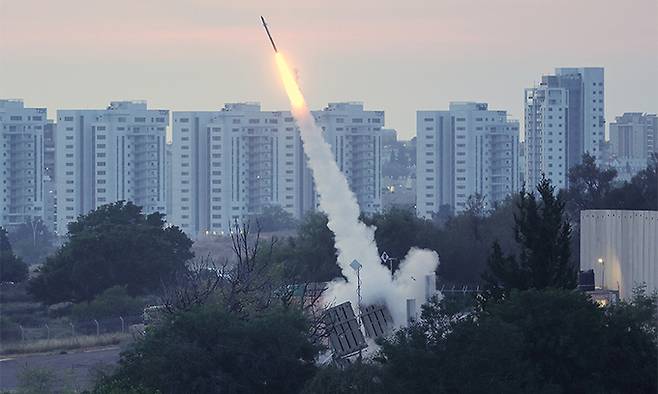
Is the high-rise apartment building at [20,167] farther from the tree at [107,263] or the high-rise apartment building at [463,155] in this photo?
the tree at [107,263]

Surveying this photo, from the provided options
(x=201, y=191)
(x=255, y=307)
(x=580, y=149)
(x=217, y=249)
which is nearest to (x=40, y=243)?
(x=217, y=249)

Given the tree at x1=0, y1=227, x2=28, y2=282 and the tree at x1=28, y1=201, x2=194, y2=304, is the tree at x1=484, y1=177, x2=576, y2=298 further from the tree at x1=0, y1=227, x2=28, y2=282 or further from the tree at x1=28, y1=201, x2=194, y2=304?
the tree at x1=0, y1=227, x2=28, y2=282

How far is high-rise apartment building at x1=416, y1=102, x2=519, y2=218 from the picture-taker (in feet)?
586

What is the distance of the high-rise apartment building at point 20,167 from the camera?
545ft

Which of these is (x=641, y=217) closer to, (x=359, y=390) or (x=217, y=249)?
(x=359, y=390)

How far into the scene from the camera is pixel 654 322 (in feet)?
131

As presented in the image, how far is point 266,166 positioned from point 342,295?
123m

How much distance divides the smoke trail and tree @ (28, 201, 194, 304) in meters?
19.0

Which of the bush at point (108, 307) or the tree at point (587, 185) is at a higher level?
the tree at point (587, 185)

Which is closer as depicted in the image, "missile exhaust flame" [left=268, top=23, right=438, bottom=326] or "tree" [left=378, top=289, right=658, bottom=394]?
"tree" [left=378, top=289, right=658, bottom=394]

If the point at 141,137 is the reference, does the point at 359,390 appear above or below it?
below

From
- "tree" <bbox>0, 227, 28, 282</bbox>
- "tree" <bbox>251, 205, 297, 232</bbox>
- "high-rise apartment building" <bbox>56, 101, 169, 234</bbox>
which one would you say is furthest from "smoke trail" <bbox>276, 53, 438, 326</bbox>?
"high-rise apartment building" <bbox>56, 101, 169, 234</bbox>

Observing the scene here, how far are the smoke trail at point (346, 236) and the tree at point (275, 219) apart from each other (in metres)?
89.2

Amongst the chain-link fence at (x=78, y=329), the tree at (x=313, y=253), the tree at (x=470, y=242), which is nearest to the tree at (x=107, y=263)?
the tree at (x=313, y=253)
